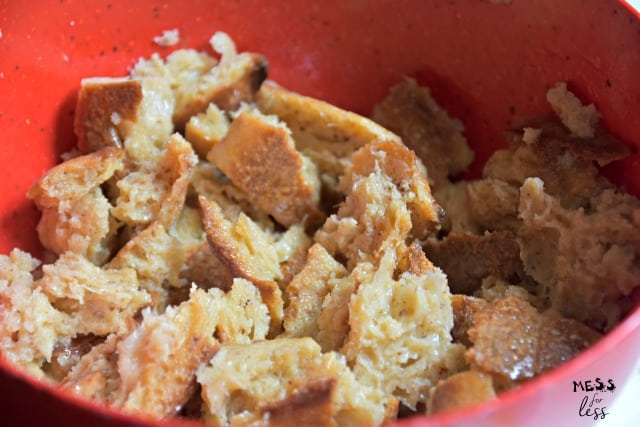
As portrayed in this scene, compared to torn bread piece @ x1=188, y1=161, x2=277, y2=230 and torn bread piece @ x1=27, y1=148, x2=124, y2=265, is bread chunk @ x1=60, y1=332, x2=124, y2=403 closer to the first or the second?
torn bread piece @ x1=27, y1=148, x2=124, y2=265

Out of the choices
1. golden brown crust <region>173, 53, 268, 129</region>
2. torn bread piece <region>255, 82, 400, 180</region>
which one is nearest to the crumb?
golden brown crust <region>173, 53, 268, 129</region>

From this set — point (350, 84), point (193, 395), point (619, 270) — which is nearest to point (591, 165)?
point (619, 270)

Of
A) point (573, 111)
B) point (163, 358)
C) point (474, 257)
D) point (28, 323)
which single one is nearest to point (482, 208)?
point (474, 257)

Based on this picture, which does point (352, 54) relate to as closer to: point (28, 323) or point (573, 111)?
point (573, 111)

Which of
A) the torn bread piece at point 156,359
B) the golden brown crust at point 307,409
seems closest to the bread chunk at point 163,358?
the torn bread piece at point 156,359

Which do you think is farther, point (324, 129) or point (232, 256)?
point (324, 129)

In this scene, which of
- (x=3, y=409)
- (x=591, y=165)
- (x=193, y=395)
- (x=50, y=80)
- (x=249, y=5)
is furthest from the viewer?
(x=249, y=5)

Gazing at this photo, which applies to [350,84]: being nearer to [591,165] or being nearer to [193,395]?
[591,165]
